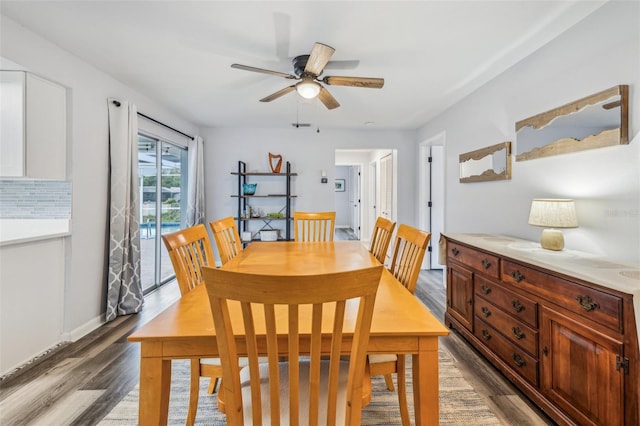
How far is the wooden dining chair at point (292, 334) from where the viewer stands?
71cm

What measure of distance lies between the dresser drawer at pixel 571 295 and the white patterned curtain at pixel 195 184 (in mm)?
3991

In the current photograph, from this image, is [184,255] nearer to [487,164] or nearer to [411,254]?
[411,254]

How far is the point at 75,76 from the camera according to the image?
2.48 metres

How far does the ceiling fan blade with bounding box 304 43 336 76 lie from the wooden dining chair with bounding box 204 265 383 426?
1.61m

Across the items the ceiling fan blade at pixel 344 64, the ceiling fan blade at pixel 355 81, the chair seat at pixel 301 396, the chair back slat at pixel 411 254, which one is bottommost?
the chair seat at pixel 301 396

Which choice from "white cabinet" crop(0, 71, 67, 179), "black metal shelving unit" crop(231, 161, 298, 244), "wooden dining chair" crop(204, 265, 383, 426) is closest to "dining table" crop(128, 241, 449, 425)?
"wooden dining chair" crop(204, 265, 383, 426)

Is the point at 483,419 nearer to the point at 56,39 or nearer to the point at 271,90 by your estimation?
the point at 271,90

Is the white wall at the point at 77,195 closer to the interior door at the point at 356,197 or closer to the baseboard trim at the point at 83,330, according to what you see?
the baseboard trim at the point at 83,330

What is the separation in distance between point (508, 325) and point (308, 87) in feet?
7.18

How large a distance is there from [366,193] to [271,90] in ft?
16.0

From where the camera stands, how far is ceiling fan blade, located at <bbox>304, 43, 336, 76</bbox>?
1866 mm

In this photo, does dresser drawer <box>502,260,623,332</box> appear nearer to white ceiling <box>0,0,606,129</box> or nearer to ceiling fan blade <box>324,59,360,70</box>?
white ceiling <box>0,0,606,129</box>

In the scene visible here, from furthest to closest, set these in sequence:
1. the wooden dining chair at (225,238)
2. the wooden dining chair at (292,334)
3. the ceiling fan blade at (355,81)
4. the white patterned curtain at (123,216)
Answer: the white patterned curtain at (123,216) < the ceiling fan blade at (355,81) < the wooden dining chair at (225,238) < the wooden dining chair at (292,334)

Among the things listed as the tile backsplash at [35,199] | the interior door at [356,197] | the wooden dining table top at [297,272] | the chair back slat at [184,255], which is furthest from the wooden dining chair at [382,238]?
the interior door at [356,197]
